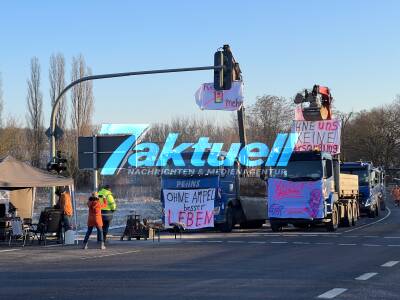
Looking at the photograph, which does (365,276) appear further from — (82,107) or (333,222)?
(82,107)

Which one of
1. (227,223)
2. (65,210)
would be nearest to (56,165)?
(65,210)

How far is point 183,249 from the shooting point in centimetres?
1859

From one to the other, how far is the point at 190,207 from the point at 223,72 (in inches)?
214

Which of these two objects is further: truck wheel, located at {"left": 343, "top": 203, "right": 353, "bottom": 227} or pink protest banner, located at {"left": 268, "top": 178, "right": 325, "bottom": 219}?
truck wheel, located at {"left": 343, "top": 203, "right": 353, "bottom": 227}

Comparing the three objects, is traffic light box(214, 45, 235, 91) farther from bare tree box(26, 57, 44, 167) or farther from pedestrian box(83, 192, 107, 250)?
bare tree box(26, 57, 44, 167)

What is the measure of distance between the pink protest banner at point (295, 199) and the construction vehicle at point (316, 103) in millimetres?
4128

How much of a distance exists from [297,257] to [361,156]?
67316mm

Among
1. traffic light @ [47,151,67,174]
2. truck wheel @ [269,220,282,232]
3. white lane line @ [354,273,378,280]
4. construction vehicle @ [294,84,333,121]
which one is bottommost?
white lane line @ [354,273,378,280]

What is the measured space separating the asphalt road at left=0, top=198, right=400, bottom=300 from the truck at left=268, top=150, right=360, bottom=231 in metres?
3.05

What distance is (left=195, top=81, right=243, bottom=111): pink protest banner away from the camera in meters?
28.8

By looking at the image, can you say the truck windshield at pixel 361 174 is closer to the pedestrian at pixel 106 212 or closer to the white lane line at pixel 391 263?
the pedestrian at pixel 106 212

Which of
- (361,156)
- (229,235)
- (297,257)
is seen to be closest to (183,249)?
(297,257)

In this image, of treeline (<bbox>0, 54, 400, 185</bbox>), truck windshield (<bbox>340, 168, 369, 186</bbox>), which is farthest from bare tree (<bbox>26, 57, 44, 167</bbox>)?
truck windshield (<bbox>340, 168, 369, 186</bbox>)


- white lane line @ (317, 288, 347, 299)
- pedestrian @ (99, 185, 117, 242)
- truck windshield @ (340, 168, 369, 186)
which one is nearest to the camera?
white lane line @ (317, 288, 347, 299)
